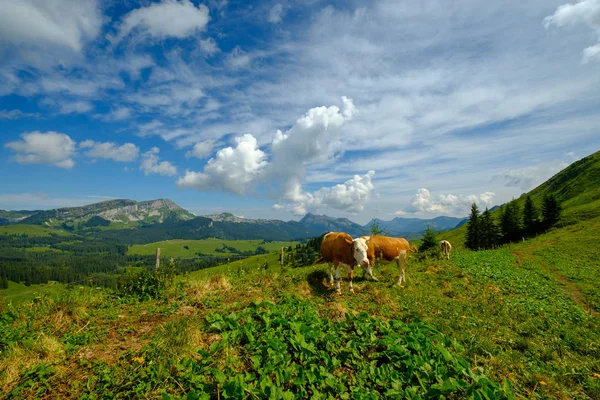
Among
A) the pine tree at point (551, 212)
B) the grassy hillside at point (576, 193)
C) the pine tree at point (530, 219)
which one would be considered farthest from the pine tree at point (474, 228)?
the pine tree at point (551, 212)

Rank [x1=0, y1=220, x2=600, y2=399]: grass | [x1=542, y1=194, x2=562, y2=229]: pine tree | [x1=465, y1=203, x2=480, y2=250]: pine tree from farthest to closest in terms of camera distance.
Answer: [x1=465, y1=203, x2=480, y2=250]: pine tree < [x1=542, y1=194, x2=562, y2=229]: pine tree < [x1=0, y1=220, x2=600, y2=399]: grass

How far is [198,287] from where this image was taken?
11547mm

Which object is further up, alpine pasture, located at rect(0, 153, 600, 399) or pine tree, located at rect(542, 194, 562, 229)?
pine tree, located at rect(542, 194, 562, 229)

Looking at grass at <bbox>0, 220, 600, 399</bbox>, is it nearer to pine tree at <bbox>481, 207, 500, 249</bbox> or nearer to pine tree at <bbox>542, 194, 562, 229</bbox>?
pine tree at <bbox>481, 207, 500, 249</bbox>

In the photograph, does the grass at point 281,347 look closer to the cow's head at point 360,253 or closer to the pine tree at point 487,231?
the cow's head at point 360,253

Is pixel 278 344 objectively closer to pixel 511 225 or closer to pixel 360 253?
pixel 360 253

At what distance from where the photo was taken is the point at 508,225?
7425 cm

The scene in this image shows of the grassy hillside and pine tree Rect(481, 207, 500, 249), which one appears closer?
the grassy hillside

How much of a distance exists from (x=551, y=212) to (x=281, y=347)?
301ft

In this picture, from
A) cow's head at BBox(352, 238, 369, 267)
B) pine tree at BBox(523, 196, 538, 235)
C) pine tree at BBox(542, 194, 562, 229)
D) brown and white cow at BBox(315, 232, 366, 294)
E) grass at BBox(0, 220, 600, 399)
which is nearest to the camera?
grass at BBox(0, 220, 600, 399)

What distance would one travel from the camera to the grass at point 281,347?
5.53 metres

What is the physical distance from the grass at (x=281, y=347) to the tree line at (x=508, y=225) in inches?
2711

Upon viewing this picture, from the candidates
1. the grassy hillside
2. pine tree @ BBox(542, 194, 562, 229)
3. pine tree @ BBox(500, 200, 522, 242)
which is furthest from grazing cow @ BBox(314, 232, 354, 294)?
pine tree @ BBox(542, 194, 562, 229)

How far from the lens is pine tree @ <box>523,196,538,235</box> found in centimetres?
7412
